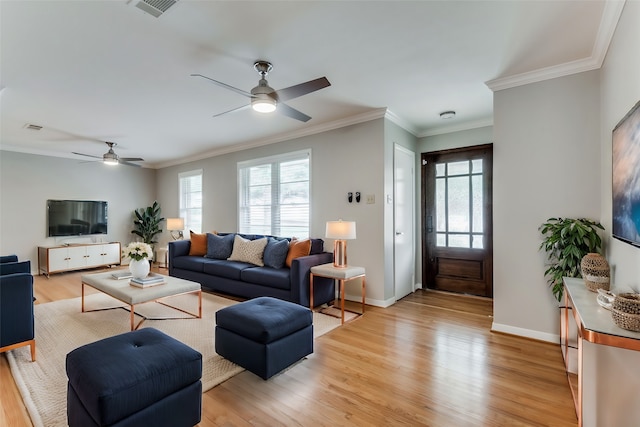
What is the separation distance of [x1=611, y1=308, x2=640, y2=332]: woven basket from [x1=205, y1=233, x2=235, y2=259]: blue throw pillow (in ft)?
15.3

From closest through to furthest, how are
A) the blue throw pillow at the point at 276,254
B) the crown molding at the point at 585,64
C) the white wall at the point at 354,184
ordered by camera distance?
the crown molding at the point at 585,64, the white wall at the point at 354,184, the blue throw pillow at the point at 276,254

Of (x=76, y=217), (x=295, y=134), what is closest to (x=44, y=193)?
(x=76, y=217)

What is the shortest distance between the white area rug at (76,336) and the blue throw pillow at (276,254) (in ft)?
2.57

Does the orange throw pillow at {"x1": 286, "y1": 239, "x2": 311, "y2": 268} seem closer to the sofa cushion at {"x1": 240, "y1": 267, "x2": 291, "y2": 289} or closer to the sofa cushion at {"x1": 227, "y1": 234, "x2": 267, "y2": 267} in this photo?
the sofa cushion at {"x1": 240, "y1": 267, "x2": 291, "y2": 289}

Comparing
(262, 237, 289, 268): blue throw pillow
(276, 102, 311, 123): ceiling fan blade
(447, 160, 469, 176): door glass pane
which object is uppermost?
(276, 102, 311, 123): ceiling fan blade

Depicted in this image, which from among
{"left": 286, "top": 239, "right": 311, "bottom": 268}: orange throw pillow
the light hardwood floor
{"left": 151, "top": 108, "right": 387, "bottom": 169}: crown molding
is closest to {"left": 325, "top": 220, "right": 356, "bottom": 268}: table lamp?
{"left": 286, "top": 239, "right": 311, "bottom": 268}: orange throw pillow

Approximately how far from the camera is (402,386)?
84.9 inches

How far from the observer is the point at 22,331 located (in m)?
2.44

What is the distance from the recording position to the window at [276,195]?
4.93 meters

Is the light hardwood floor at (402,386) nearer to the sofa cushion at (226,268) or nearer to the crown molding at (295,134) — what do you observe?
the sofa cushion at (226,268)

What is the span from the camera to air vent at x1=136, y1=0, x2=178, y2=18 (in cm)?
191

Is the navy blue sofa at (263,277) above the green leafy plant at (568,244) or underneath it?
underneath

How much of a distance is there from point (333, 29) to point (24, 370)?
11.6 feet

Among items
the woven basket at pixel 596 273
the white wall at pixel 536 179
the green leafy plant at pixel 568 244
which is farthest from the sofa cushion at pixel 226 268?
the woven basket at pixel 596 273
